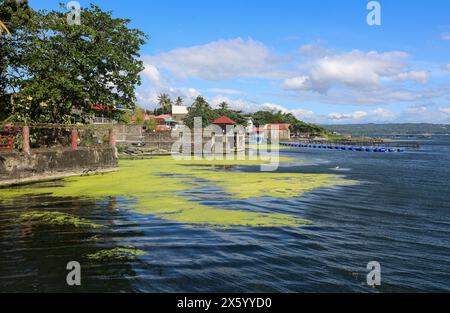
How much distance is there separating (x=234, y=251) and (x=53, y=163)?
1395cm

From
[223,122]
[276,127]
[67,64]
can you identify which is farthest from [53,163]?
[276,127]

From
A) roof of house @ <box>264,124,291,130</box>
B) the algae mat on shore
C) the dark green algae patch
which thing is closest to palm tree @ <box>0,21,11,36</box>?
the algae mat on shore

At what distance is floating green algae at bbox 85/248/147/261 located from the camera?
7.84 m

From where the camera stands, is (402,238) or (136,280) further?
(402,238)

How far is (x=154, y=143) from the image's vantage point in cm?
4775

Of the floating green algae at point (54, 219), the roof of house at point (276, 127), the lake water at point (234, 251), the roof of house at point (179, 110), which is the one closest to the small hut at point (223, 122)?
the lake water at point (234, 251)

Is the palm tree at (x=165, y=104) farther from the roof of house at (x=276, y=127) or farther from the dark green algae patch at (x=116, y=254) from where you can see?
the dark green algae patch at (x=116, y=254)

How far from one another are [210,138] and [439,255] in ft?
126

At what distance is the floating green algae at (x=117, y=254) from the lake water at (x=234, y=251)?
0.17m

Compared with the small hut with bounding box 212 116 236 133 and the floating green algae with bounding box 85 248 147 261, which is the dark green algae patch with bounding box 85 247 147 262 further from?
the small hut with bounding box 212 116 236 133

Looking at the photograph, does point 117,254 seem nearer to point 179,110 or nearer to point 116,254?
point 116,254

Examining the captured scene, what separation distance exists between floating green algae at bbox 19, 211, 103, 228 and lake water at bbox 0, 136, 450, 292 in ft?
1.01

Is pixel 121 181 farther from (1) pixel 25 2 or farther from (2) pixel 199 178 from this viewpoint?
(1) pixel 25 2
